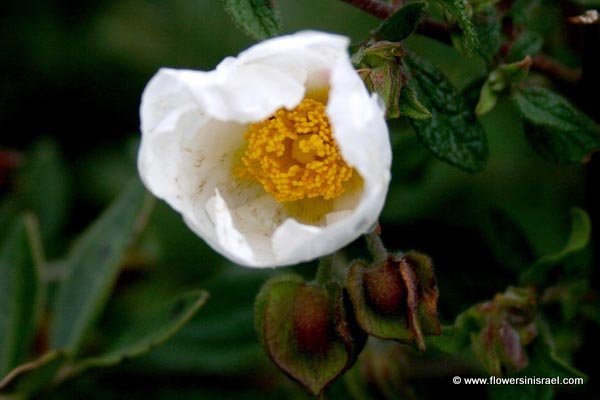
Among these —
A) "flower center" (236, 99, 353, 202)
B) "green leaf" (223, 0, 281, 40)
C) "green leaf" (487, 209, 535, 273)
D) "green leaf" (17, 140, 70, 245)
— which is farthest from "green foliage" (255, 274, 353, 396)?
"green leaf" (17, 140, 70, 245)

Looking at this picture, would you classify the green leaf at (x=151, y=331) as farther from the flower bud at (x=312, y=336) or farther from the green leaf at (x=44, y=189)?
the green leaf at (x=44, y=189)

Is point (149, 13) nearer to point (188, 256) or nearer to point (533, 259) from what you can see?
point (188, 256)

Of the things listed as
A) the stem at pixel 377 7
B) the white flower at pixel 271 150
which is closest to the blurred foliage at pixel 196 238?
the stem at pixel 377 7

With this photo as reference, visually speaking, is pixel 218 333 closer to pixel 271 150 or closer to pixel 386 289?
pixel 271 150

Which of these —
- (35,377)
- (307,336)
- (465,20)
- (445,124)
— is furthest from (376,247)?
(35,377)

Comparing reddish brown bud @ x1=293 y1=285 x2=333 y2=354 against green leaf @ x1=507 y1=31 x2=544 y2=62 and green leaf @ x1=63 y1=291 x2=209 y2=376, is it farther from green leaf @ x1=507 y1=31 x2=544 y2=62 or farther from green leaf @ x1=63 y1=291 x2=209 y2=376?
green leaf @ x1=507 y1=31 x2=544 y2=62

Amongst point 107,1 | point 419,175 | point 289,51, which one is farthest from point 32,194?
point 289,51

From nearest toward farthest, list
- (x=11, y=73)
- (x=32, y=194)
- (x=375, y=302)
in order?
(x=375, y=302), (x=32, y=194), (x=11, y=73)
